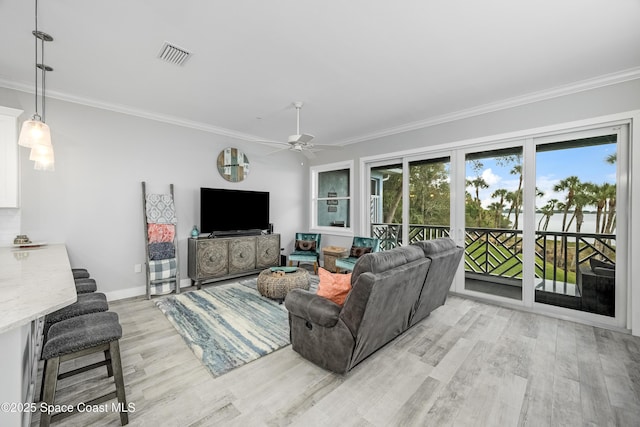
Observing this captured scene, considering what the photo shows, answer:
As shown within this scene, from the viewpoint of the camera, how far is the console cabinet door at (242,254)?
15.1 feet

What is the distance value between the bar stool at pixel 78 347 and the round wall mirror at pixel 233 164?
3.53 metres

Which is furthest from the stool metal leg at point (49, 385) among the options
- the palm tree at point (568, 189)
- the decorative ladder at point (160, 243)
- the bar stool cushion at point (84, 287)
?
the palm tree at point (568, 189)

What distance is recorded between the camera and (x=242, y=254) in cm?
474

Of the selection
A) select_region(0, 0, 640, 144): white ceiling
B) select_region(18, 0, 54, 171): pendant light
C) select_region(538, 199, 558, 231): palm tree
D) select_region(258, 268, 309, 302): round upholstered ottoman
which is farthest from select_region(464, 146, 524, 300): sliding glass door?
select_region(18, 0, 54, 171): pendant light

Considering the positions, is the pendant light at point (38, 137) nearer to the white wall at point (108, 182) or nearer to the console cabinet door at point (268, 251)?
the white wall at point (108, 182)

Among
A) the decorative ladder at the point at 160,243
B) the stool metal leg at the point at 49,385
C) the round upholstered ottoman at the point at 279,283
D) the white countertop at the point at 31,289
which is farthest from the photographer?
the decorative ladder at the point at 160,243

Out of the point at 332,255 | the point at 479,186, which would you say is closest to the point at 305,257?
the point at 332,255

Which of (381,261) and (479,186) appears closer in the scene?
(381,261)

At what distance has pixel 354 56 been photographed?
2.56 meters

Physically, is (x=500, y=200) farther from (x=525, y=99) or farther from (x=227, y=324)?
(x=227, y=324)

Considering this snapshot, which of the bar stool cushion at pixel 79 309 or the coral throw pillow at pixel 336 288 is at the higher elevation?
the coral throw pillow at pixel 336 288

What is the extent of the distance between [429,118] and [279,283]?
338 centimetres

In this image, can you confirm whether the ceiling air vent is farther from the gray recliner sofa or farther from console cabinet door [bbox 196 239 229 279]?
console cabinet door [bbox 196 239 229 279]

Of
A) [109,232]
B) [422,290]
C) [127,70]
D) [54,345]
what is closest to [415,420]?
[422,290]
